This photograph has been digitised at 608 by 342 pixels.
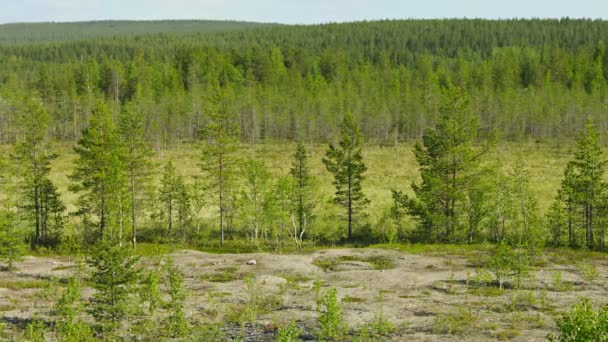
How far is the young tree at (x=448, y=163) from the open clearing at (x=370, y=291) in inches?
169

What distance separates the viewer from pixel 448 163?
50.9 m

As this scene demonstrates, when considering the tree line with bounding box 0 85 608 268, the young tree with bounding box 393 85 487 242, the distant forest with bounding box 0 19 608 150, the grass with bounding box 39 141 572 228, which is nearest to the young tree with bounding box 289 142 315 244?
the tree line with bounding box 0 85 608 268

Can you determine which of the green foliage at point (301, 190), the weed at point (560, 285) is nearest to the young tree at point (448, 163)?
the green foliage at point (301, 190)

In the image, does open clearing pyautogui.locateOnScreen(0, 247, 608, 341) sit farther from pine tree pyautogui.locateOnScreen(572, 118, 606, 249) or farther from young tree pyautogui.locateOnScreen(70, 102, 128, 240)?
young tree pyautogui.locateOnScreen(70, 102, 128, 240)

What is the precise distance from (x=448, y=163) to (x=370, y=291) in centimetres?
1894

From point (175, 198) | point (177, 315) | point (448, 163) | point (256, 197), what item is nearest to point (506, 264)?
point (448, 163)

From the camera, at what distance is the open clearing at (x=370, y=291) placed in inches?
1141

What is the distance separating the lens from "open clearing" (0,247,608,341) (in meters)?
29.0

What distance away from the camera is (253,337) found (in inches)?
1085

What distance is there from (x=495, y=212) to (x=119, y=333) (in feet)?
117

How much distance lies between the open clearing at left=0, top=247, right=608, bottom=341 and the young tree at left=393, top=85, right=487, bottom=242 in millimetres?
4288

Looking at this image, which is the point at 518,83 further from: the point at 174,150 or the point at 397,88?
the point at 174,150

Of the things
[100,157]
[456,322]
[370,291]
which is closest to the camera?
[456,322]

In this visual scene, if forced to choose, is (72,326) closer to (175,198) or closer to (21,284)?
(21,284)
